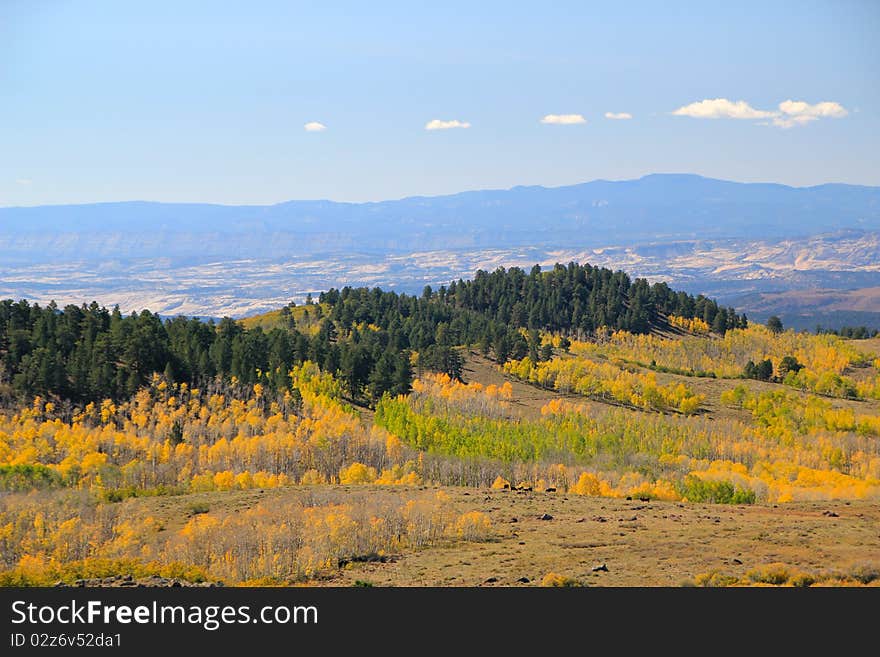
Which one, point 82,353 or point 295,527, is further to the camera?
point 82,353

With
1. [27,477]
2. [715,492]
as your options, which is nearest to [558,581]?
[715,492]

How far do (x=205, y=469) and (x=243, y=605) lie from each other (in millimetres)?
79174

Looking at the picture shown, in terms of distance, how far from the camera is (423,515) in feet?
248

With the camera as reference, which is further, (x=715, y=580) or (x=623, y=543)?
(x=623, y=543)

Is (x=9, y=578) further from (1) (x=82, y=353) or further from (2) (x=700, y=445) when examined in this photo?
(2) (x=700, y=445)

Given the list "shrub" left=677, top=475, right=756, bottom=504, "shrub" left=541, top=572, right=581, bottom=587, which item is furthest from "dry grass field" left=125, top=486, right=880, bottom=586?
"shrub" left=677, top=475, right=756, bottom=504

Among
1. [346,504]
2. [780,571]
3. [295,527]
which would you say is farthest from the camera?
[346,504]

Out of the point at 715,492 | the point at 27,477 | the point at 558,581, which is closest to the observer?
the point at 558,581

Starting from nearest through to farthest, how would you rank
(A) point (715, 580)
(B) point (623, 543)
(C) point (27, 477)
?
(A) point (715, 580) → (B) point (623, 543) → (C) point (27, 477)

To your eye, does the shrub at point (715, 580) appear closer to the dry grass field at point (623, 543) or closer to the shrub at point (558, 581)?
the dry grass field at point (623, 543)

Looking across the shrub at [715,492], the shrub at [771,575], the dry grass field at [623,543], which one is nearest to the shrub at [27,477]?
the dry grass field at [623,543]

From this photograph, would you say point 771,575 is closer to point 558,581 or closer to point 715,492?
point 558,581

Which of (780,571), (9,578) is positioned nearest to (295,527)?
(9,578)

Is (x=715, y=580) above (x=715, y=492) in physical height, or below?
above
